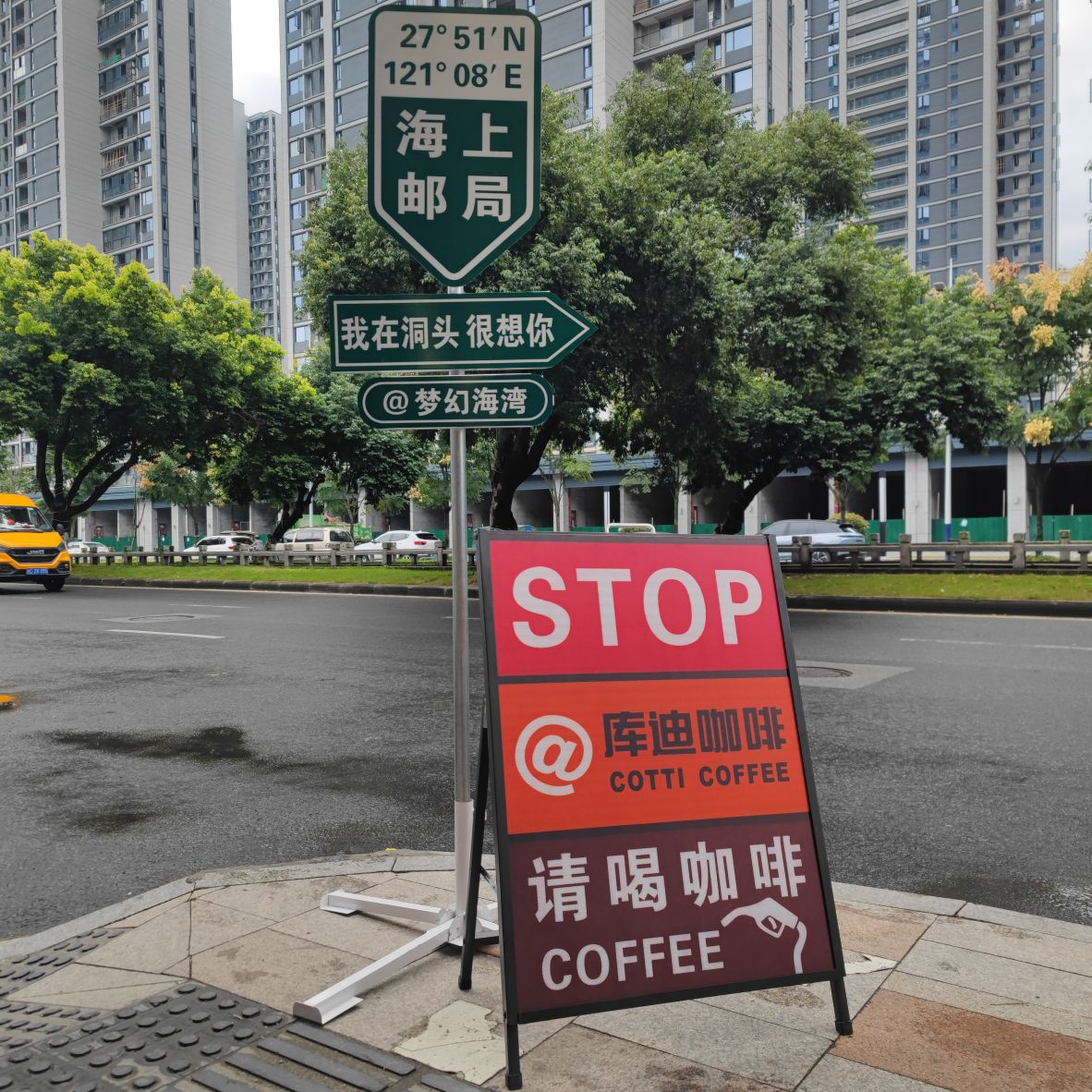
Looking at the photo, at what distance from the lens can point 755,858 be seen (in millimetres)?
2680

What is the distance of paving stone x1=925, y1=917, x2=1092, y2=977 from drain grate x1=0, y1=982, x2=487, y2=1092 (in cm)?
177

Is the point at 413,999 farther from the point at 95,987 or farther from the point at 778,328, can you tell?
the point at 778,328

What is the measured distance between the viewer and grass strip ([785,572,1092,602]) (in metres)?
16.1

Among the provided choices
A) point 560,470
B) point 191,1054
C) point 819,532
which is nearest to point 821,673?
point 191,1054

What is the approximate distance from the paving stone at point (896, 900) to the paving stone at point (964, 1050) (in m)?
0.76

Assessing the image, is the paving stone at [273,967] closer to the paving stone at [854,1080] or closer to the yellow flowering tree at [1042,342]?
the paving stone at [854,1080]

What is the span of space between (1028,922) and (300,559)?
104ft

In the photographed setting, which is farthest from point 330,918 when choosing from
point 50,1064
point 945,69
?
point 945,69

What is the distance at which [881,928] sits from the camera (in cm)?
337

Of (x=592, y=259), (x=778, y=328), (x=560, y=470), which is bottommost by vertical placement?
(x=560, y=470)

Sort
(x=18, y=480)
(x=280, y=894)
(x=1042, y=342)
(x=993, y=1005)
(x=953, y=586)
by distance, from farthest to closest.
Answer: (x=18, y=480) → (x=1042, y=342) → (x=953, y=586) → (x=280, y=894) → (x=993, y=1005)

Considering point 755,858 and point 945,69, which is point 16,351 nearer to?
point 755,858

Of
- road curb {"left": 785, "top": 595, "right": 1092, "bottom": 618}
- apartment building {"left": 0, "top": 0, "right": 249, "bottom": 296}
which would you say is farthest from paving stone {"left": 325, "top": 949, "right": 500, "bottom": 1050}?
apartment building {"left": 0, "top": 0, "right": 249, "bottom": 296}

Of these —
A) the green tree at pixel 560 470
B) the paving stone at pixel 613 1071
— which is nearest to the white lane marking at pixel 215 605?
the paving stone at pixel 613 1071
